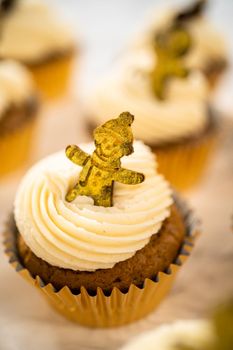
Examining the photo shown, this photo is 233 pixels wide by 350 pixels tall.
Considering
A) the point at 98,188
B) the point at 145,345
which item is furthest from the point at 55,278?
the point at 145,345

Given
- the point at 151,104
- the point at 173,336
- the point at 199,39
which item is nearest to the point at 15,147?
the point at 151,104

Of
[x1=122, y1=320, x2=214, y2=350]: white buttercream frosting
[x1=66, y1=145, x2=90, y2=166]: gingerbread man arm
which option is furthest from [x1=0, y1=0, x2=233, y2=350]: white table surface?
[x1=66, y1=145, x2=90, y2=166]: gingerbread man arm

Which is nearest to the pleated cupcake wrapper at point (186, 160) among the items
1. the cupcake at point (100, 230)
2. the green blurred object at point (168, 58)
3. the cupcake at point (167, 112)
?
the cupcake at point (167, 112)

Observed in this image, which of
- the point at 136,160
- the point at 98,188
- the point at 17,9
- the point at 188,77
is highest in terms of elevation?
the point at 17,9

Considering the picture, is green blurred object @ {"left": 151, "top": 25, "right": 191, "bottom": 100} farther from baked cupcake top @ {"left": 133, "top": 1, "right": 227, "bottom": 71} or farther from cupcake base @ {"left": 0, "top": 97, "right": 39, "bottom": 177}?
baked cupcake top @ {"left": 133, "top": 1, "right": 227, "bottom": 71}

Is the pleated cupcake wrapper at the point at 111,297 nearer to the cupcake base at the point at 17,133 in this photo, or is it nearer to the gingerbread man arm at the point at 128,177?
the gingerbread man arm at the point at 128,177

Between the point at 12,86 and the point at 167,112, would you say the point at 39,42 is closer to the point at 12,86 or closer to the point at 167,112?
the point at 12,86

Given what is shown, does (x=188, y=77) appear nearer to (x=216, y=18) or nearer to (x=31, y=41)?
(x=31, y=41)
